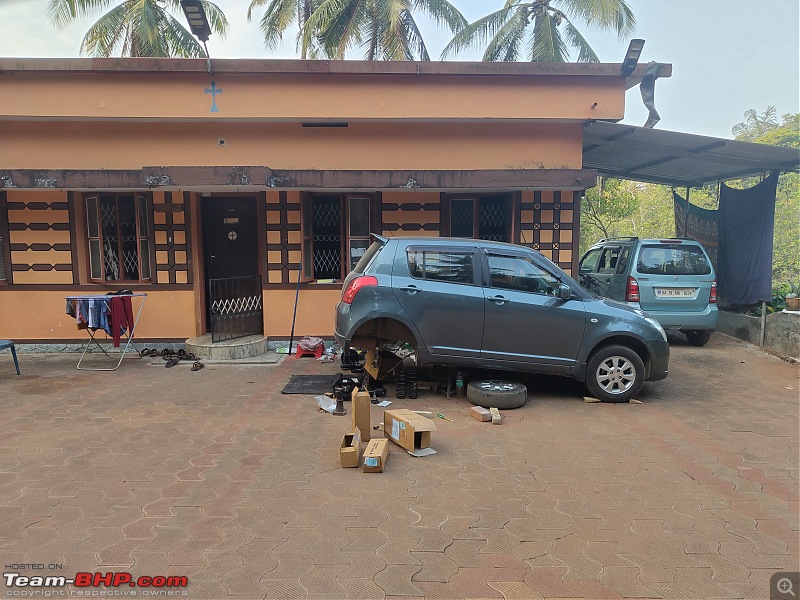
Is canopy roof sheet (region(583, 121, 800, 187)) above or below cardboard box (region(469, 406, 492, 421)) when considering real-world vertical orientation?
above

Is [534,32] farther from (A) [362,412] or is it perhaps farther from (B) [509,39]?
(A) [362,412]

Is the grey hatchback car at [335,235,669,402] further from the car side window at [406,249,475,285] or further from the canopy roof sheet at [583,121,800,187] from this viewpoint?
the canopy roof sheet at [583,121,800,187]

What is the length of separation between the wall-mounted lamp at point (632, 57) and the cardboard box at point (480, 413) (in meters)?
5.94

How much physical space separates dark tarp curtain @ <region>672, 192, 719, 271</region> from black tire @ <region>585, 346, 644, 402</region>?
19.7 feet

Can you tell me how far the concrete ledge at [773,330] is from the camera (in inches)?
310

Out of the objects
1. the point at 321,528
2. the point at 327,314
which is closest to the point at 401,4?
the point at 327,314

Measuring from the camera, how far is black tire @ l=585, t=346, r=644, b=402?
5664 millimetres

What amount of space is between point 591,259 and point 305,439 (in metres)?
7.96

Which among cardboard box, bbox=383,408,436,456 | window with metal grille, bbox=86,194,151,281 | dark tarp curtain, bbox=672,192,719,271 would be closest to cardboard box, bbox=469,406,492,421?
cardboard box, bbox=383,408,436,456

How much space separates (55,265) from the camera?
8.25 m

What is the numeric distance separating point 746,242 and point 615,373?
580 cm

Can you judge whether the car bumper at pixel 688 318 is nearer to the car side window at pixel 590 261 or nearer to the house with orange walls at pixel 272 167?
the house with orange walls at pixel 272 167

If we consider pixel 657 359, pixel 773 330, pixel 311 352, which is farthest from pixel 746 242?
pixel 311 352

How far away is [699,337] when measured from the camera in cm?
886
